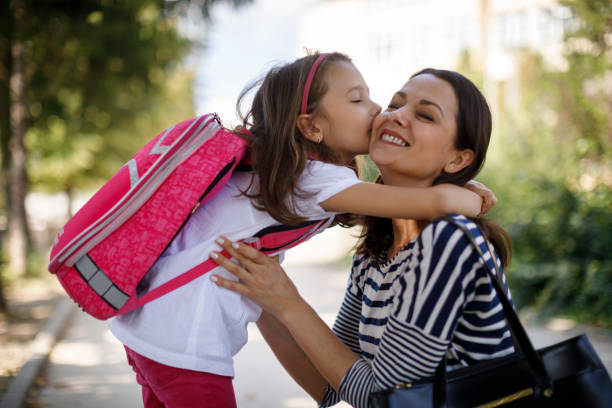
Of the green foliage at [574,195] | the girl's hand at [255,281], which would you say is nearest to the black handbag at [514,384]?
the girl's hand at [255,281]

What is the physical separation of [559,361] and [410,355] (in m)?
0.41

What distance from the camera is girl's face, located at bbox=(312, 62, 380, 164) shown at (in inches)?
90.1

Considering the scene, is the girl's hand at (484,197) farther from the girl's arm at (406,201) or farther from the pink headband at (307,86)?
the pink headband at (307,86)

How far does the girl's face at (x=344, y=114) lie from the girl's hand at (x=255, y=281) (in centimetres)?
64

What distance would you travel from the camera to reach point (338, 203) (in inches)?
76.6

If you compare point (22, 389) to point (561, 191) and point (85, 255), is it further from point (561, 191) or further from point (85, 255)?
point (561, 191)

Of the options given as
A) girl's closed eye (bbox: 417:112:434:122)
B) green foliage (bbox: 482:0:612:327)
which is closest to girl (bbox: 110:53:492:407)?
girl's closed eye (bbox: 417:112:434:122)

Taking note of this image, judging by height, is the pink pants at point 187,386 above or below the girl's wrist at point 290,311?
below

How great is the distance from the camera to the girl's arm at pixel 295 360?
229cm

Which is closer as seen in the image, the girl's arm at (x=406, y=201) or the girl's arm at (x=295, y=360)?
the girl's arm at (x=406, y=201)

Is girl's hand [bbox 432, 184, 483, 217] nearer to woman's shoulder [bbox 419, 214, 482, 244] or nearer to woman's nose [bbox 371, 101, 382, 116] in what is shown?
woman's shoulder [bbox 419, 214, 482, 244]

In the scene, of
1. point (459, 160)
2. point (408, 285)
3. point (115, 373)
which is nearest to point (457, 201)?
point (459, 160)

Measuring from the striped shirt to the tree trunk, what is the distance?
Result: 29.6 feet

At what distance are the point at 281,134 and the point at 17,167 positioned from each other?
9.26 m
